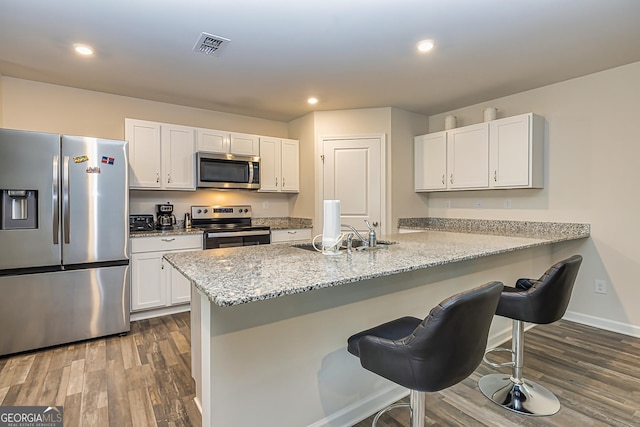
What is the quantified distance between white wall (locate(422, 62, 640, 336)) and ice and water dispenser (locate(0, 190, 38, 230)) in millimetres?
4744

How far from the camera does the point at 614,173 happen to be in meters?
3.03

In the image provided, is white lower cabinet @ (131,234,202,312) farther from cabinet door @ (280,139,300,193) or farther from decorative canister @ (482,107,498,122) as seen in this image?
decorative canister @ (482,107,498,122)

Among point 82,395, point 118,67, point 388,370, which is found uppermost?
point 118,67

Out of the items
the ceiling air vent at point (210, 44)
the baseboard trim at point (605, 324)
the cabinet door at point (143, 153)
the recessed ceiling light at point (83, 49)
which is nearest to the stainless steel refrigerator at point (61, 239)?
the cabinet door at point (143, 153)

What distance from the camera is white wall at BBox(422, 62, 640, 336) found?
2963mm

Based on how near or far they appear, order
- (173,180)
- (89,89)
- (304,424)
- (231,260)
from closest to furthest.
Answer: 1. (304,424)
2. (231,260)
3. (89,89)
4. (173,180)

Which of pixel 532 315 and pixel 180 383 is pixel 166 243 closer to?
→ pixel 180 383

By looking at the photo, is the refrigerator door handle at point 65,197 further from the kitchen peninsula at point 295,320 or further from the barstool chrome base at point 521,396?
the barstool chrome base at point 521,396

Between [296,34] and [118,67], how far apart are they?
173cm

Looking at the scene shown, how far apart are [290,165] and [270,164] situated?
297mm

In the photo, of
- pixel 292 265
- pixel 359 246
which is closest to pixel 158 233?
pixel 359 246

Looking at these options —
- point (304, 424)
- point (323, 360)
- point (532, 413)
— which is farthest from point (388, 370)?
point (532, 413)

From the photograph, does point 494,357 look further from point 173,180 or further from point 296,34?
point 173,180

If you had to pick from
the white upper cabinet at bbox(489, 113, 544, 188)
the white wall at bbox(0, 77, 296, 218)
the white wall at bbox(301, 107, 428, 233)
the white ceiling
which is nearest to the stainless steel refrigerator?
the white ceiling
